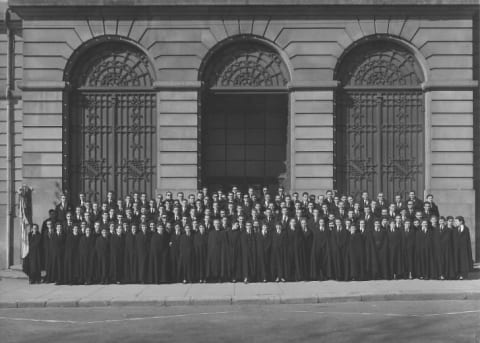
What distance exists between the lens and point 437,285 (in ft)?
53.6

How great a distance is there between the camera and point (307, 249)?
58.0ft

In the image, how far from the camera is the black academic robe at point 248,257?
57.5ft

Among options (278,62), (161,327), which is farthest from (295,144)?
(161,327)

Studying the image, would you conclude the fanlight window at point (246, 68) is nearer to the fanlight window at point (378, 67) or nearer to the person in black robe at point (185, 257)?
the fanlight window at point (378, 67)

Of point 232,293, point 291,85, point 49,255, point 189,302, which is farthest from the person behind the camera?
point 291,85

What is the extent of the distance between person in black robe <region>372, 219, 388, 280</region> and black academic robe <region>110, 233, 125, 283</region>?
5.71 metres

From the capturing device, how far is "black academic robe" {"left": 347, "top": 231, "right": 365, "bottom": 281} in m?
17.5

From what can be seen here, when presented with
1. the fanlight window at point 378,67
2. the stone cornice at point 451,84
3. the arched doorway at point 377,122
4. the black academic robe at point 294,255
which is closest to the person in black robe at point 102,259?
the black academic robe at point 294,255

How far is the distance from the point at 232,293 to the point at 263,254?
2153 mm

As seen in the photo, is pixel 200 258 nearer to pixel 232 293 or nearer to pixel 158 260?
pixel 158 260

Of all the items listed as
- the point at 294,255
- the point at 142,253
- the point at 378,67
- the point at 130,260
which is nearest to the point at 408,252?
the point at 294,255

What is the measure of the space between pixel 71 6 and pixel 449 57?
10719mm

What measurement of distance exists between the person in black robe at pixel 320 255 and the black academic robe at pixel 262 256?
3.27 ft

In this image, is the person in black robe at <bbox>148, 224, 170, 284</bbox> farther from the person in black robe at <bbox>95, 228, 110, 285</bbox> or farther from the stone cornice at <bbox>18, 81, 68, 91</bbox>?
the stone cornice at <bbox>18, 81, 68, 91</bbox>
